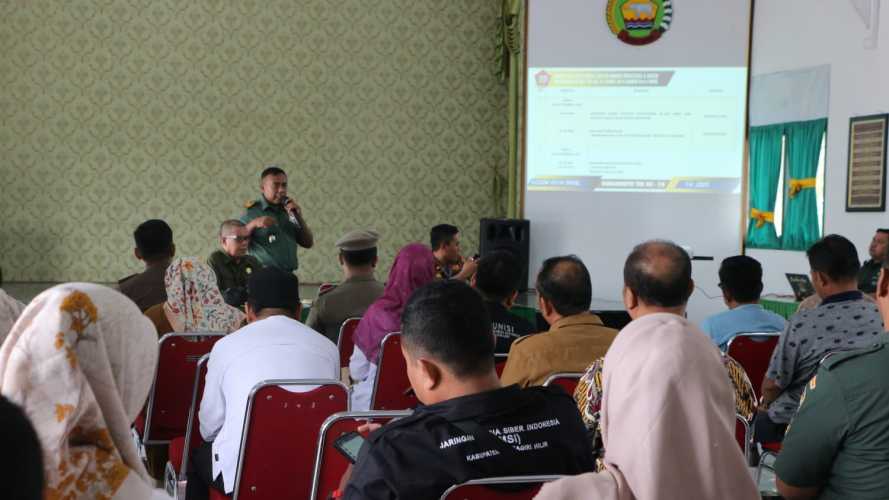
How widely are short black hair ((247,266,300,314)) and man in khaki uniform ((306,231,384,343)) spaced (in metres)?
1.36

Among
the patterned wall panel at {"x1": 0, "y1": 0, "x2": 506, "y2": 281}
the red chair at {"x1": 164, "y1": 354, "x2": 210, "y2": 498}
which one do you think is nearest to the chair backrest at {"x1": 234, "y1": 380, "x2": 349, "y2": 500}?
the red chair at {"x1": 164, "y1": 354, "x2": 210, "y2": 498}

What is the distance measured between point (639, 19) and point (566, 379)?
5940 mm

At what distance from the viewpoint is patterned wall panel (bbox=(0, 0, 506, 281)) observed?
9414 mm

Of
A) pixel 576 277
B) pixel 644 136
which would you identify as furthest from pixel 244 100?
pixel 576 277

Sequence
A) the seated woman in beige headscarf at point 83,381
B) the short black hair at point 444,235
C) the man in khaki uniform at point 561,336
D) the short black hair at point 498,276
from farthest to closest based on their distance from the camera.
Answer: the short black hair at point 444,235 → the short black hair at point 498,276 → the man in khaki uniform at point 561,336 → the seated woman in beige headscarf at point 83,381

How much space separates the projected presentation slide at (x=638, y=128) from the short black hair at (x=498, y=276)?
4.37m

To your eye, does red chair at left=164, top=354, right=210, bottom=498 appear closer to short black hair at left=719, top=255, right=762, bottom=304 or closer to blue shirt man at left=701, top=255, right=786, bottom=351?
blue shirt man at left=701, top=255, right=786, bottom=351

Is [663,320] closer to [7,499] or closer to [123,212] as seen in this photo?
[7,499]

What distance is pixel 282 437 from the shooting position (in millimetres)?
2502

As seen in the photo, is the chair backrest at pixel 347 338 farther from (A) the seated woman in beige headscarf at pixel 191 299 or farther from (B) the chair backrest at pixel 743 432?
→ (B) the chair backrest at pixel 743 432

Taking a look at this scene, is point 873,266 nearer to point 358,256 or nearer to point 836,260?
point 836,260

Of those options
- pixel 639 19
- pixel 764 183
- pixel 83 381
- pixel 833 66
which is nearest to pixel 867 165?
pixel 833 66

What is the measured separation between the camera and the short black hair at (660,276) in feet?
7.50

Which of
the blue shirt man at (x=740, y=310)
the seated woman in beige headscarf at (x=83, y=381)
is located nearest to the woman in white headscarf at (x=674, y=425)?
the seated woman in beige headscarf at (x=83, y=381)
